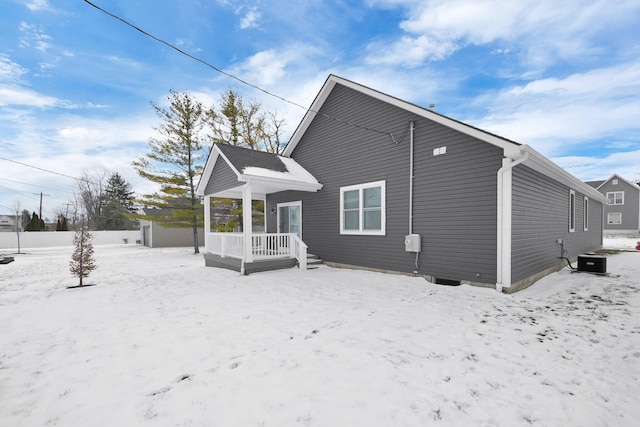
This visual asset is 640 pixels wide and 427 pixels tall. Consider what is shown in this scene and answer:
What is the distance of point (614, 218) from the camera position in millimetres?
29406

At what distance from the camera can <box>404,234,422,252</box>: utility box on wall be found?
7414 mm

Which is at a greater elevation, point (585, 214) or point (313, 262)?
point (585, 214)

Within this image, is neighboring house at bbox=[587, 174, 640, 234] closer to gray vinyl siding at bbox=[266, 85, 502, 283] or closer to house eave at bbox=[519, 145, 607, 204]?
house eave at bbox=[519, 145, 607, 204]

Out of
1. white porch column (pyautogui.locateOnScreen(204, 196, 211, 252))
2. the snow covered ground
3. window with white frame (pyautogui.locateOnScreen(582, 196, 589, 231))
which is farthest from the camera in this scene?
window with white frame (pyautogui.locateOnScreen(582, 196, 589, 231))

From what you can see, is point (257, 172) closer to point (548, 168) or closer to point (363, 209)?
point (363, 209)

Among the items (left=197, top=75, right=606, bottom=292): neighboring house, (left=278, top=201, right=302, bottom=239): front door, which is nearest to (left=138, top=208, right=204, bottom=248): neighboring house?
(left=278, top=201, right=302, bottom=239): front door

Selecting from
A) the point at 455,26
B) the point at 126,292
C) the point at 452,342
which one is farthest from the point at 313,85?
the point at 452,342

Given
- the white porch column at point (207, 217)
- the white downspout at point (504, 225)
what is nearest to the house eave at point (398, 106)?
the white downspout at point (504, 225)

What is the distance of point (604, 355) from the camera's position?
3297 millimetres

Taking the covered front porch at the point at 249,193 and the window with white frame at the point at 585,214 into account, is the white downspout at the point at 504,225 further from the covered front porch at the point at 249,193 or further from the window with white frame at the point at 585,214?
the window with white frame at the point at 585,214

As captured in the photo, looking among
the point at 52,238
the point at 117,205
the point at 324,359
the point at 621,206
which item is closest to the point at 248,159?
the point at 324,359

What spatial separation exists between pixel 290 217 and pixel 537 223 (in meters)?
8.06

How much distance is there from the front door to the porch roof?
1.39 meters

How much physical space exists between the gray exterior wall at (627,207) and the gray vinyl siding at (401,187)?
34.8m
